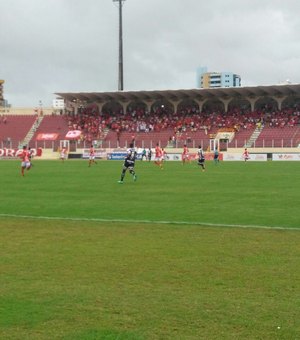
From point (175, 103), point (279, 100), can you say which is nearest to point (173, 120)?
point (175, 103)

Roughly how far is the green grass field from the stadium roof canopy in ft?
179

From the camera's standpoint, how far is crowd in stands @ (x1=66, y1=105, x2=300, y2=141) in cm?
7006

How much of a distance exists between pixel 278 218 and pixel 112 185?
11.9 meters

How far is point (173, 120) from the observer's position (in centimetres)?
7544

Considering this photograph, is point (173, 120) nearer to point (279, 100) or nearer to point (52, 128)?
point (279, 100)

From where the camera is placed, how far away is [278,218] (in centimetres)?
1376

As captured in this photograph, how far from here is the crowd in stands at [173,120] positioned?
70.1m

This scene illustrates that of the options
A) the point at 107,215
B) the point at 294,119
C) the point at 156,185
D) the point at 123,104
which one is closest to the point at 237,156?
the point at 294,119

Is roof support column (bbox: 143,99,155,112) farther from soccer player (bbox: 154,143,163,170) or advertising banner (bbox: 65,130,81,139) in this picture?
soccer player (bbox: 154,143,163,170)

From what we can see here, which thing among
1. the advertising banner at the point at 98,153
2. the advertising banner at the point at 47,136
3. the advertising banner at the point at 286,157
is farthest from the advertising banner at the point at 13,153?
the advertising banner at the point at 286,157

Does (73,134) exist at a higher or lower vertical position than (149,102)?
lower

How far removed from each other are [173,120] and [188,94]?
3902 millimetres

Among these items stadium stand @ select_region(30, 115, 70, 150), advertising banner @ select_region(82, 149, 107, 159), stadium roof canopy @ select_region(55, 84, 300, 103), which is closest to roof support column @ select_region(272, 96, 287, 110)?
stadium roof canopy @ select_region(55, 84, 300, 103)

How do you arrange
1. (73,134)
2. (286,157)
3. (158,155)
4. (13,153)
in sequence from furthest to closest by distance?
(73,134) < (13,153) < (286,157) < (158,155)
